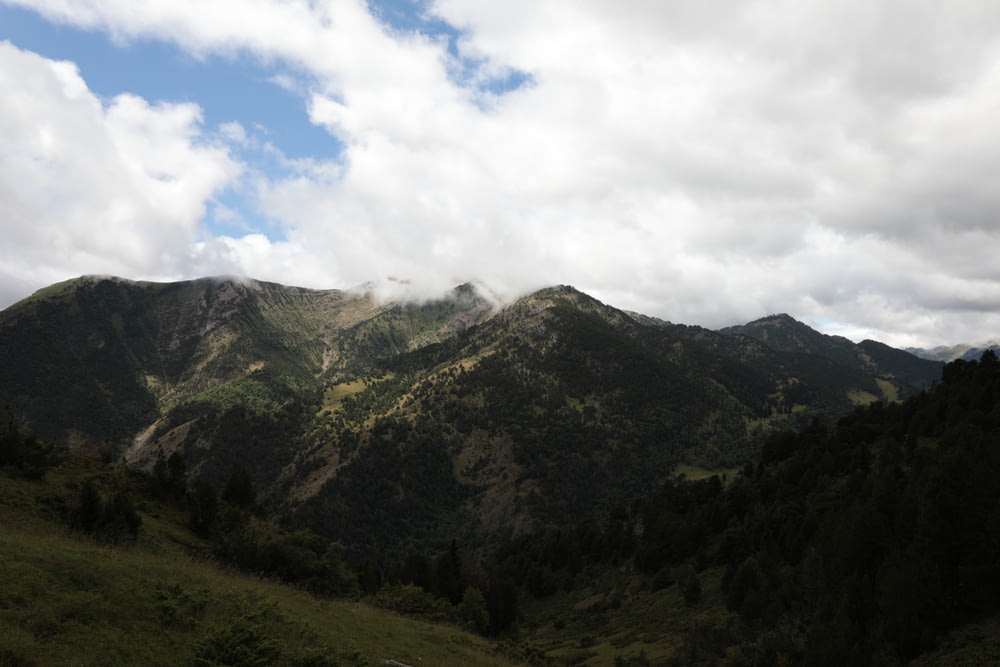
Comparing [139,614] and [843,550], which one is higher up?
[139,614]

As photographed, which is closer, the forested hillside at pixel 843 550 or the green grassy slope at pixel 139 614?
the green grassy slope at pixel 139 614

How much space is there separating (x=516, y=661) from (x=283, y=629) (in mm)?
19913

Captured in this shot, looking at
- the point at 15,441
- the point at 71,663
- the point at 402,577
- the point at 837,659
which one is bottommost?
the point at 402,577

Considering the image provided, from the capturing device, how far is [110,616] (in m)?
15.8

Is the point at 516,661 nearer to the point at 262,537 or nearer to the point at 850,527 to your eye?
the point at 262,537

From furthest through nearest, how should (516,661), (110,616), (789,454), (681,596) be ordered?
(789,454), (681,596), (516,661), (110,616)

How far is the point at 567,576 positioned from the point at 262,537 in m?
80.1

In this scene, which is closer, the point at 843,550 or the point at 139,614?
the point at 139,614

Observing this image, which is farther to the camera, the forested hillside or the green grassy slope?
the forested hillside

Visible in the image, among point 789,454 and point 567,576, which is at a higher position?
point 789,454

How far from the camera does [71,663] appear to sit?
509 inches

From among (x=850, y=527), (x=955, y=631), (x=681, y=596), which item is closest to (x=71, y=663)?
(x=955, y=631)

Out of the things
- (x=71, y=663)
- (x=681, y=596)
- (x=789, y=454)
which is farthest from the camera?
(x=789, y=454)

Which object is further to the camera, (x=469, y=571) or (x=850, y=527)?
(x=469, y=571)
